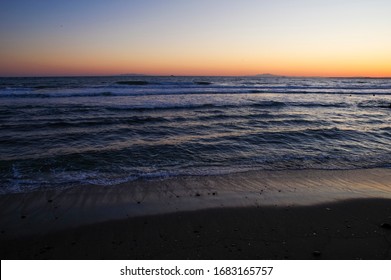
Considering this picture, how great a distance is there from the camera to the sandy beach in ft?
14.0

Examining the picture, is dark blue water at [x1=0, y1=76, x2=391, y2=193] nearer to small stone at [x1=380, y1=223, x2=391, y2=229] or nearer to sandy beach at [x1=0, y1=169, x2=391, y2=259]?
sandy beach at [x1=0, y1=169, x2=391, y2=259]

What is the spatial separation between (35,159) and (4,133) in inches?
193

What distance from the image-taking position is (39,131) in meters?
12.6

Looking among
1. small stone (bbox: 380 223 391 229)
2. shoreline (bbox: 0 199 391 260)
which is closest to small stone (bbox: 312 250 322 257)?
shoreline (bbox: 0 199 391 260)

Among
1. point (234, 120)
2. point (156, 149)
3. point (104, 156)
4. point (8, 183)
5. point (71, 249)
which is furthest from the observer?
point (234, 120)

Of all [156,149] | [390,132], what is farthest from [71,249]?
[390,132]

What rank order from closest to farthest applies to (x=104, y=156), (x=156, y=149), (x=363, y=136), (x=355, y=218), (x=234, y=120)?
(x=355, y=218)
(x=104, y=156)
(x=156, y=149)
(x=363, y=136)
(x=234, y=120)

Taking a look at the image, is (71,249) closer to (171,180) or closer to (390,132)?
(171,180)

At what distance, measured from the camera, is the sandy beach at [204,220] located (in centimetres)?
427

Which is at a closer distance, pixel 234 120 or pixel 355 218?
pixel 355 218

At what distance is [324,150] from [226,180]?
517 cm

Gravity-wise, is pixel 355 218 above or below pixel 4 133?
below

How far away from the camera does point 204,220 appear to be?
524 centimetres

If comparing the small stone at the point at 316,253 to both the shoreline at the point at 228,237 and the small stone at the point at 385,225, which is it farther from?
the small stone at the point at 385,225
